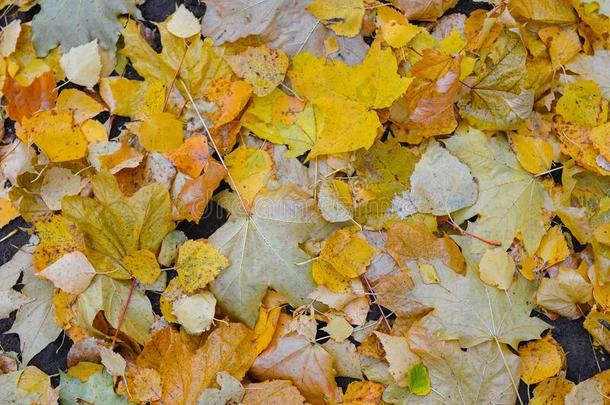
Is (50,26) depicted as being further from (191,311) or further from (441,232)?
(441,232)

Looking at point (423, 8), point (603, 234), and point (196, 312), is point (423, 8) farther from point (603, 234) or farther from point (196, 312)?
point (196, 312)

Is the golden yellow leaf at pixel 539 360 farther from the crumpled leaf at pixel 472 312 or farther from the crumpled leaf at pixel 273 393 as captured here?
the crumpled leaf at pixel 273 393

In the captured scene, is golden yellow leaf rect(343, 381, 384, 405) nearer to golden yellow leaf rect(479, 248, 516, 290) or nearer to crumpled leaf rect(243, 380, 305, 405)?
crumpled leaf rect(243, 380, 305, 405)

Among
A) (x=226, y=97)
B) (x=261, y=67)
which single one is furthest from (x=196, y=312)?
(x=261, y=67)

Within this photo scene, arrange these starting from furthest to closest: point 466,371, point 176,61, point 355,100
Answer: point 176,61 < point 355,100 < point 466,371

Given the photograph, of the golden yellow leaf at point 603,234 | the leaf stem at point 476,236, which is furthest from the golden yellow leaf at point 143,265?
the golden yellow leaf at point 603,234

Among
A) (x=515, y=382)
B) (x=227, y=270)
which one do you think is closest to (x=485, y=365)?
(x=515, y=382)

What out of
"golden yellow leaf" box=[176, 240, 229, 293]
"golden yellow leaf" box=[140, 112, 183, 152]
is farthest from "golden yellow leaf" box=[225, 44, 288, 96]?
"golden yellow leaf" box=[176, 240, 229, 293]
